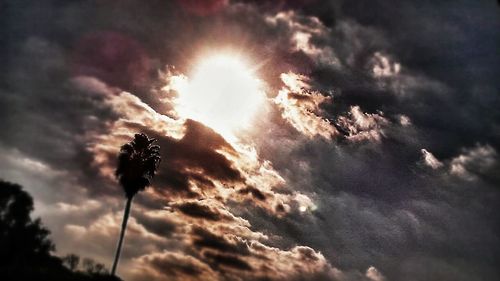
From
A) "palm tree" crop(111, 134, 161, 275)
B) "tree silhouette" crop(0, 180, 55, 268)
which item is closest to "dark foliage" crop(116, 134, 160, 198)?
"palm tree" crop(111, 134, 161, 275)

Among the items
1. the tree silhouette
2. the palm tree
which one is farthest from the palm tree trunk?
the tree silhouette

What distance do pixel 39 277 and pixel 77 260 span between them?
60.3 m

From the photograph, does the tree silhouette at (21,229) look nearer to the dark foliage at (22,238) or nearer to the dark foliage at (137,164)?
the dark foliage at (22,238)

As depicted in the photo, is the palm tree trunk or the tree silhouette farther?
the tree silhouette

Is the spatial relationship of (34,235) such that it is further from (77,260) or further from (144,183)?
(77,260)

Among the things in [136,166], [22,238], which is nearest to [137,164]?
[136,166]

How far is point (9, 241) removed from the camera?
50.9m

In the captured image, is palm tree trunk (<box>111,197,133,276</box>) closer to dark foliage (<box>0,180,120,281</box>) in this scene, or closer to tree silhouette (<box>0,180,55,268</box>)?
dark foliage (<box>0,180,120,281</box>)

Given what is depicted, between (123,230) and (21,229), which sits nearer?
(123,230)

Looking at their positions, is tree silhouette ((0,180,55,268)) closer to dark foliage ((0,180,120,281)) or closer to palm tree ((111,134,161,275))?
dark foliage ((0,180,120,281))

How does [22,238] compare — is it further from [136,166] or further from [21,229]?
[136,166]

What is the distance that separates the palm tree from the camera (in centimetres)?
4962

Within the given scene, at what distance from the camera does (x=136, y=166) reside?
2000 inches

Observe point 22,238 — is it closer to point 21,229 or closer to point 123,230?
point 21,229
